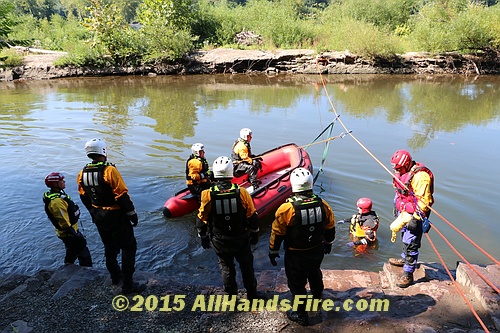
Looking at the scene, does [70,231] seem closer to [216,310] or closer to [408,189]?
[216,310]

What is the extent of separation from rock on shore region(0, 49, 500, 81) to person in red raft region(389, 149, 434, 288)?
19.4 meters

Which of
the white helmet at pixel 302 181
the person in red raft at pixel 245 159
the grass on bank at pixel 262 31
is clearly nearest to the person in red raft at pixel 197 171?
the person in red raft at pixel 245 159

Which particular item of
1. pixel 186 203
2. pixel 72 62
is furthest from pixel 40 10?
pixel 186 203

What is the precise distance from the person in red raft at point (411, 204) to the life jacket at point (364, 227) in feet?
4.57

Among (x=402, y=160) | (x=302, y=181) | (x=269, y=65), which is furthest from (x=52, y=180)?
(x=269, y=65)

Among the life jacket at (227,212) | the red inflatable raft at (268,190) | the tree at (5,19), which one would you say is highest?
the tree at (5,19)

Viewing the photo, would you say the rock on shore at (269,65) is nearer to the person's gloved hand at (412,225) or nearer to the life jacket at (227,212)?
the person's gloved hand at (412,225)

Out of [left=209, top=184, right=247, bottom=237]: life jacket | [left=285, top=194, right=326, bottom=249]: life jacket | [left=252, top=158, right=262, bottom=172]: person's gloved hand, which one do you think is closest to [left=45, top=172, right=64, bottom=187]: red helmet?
[left=209, top=184, right=247, bottom=237]: life jacket

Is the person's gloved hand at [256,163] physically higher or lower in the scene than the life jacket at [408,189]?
lower

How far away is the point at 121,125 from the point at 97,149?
30.9 feet

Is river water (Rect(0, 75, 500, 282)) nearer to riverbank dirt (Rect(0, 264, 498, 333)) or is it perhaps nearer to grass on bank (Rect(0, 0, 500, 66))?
riverbank dirt (Rect(0, 264, 498, 333))

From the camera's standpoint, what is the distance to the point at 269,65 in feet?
76.5

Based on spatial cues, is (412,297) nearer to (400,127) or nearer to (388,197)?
(388,197)

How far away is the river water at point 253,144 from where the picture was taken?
17.6ft
